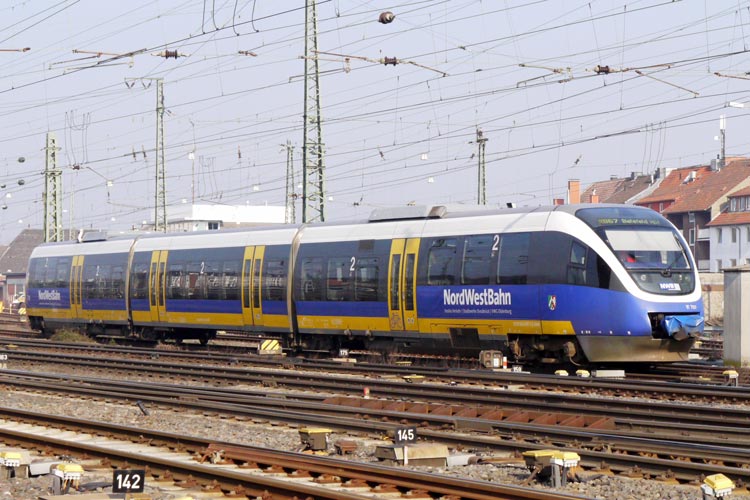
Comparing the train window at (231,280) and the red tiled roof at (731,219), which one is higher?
the red tiled roof at (731,219)

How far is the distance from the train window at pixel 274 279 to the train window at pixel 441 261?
5.57 metres

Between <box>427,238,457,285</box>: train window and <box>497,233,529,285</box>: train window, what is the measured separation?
4.38ft

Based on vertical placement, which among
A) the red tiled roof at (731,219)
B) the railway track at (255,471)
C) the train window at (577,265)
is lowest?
the railway track at (255,471)

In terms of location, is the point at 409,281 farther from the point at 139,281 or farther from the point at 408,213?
the point at 139,281

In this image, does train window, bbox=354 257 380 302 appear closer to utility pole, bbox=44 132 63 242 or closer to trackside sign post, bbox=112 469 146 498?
trackside sign post, bbox=112 469 146 498

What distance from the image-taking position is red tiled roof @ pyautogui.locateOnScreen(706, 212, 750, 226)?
79.5 meters

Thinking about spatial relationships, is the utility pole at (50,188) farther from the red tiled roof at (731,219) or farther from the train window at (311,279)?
the red tiled roof at (731,219)

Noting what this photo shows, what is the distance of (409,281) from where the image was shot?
2573 centimetres

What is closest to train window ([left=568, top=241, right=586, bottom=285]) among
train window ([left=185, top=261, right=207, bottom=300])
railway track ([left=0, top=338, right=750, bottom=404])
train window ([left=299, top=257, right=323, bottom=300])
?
railway track ([left=0, top=338, right=750, bottom=404])

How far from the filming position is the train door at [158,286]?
34.2m

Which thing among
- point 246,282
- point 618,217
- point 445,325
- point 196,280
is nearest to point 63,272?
point 196,280

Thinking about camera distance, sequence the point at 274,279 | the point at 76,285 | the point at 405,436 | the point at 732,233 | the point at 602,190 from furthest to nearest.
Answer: the point at 602,190 < the point at 732,233 < the point at 76,285 < the point at 274,279 < the point at 405,436

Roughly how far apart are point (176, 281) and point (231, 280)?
2.98 metres

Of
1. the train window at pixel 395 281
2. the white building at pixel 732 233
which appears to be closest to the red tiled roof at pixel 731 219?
the white building at pixel 732 233
